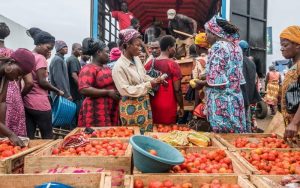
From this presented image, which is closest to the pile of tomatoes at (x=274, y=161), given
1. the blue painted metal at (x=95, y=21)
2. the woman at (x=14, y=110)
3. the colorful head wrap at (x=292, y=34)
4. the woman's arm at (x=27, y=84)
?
the colorful head wrap at (x=292, y=34)

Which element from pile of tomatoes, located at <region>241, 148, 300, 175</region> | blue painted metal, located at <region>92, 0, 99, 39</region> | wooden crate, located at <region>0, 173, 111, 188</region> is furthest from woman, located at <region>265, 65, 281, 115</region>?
wooden crate, located at <region>0, 173, 111, 188</region>

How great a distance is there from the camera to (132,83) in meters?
4.34

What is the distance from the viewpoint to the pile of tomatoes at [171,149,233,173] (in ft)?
9.18

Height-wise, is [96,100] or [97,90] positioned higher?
[97,90]

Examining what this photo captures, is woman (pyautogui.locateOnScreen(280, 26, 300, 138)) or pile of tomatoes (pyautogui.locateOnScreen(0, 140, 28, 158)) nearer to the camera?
pile of tomatoes (pyautogui.locateOnScreen(0, 140, 28, 158))

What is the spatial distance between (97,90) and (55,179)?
2.13 meters

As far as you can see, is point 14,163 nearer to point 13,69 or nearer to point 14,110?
point 13,69

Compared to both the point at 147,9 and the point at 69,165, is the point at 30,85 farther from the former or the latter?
the point at 147,9

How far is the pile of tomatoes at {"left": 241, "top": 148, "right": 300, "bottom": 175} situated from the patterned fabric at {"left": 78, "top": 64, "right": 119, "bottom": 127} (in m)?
1.82

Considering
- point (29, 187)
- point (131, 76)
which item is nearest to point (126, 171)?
point (29, 187)

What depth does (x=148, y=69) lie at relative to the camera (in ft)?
15.9

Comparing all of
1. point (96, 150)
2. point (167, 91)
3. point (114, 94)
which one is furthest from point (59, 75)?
point (96, 150)

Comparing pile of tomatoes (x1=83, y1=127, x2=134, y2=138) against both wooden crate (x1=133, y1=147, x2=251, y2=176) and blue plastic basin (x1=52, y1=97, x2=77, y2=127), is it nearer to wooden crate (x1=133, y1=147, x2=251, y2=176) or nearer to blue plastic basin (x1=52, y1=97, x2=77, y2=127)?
wooden crate (x1=133, y1=147, x2=251, y2=176)

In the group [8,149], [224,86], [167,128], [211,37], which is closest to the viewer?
[8,149]
